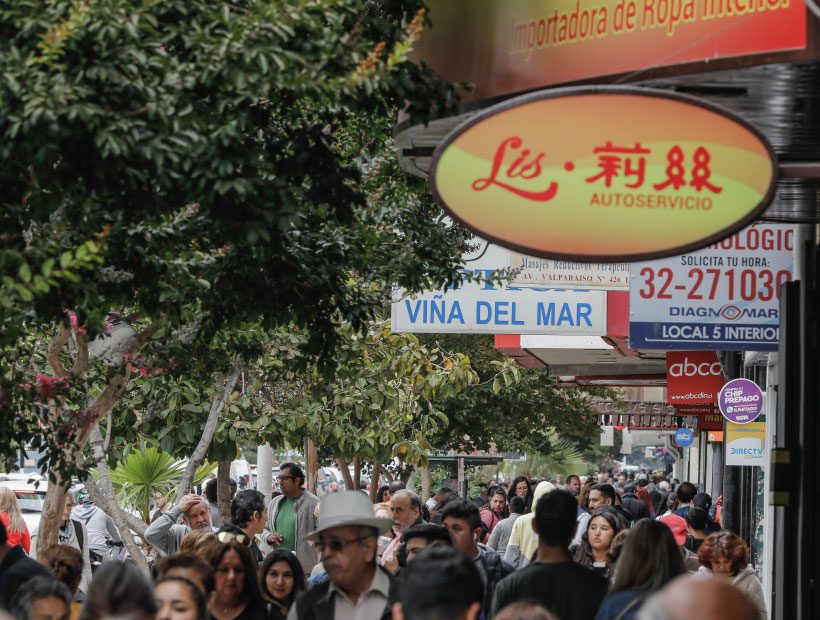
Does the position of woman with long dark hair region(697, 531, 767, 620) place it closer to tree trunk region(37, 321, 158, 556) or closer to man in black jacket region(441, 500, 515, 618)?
man in black jacket region(441, 500, 515, 618)

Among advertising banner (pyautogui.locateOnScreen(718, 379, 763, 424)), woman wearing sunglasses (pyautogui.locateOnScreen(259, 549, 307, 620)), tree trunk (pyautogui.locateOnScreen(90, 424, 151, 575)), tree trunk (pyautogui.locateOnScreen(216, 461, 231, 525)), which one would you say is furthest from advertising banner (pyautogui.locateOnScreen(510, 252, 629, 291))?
woman wearing sunglasses (pyautogui.locateOnScreen(259, 549, 307, 620))

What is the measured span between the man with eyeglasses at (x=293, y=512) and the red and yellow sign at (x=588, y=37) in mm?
6211

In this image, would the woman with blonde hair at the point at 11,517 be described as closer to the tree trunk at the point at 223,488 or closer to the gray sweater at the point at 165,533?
the gray sweater at the point at 165,533

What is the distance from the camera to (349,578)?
541 cm

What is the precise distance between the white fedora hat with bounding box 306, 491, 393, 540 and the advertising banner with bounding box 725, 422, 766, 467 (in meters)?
8.87

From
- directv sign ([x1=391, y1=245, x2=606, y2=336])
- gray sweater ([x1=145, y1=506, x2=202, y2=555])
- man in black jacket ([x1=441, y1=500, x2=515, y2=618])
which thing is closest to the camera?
man in black jacket ([x1=441, y1=500, x2=515, y2=618])

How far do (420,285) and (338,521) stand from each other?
125 inches

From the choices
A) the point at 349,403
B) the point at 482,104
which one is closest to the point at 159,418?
the point at 349,403

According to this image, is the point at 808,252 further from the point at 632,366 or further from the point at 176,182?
the point at 632,366

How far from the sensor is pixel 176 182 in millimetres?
5789

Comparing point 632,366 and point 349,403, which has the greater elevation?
point 632,366

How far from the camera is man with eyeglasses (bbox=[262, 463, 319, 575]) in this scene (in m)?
12.2

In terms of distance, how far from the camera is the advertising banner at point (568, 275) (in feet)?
45.3

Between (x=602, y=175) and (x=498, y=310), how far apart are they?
9193 millimetres
